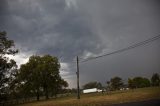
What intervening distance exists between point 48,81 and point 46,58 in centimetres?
889

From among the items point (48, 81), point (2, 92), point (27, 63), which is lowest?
point (2, 92)

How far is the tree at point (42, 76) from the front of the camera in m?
74.4

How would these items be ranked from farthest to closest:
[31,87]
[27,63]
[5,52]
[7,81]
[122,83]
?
[122,83] < [27,63] < [31,87] < [7,81] < [5,52]

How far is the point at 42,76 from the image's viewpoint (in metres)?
74.4

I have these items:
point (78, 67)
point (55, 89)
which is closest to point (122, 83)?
point (55, 89)

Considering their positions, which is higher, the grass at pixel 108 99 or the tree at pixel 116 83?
the tree at pixel 116 83

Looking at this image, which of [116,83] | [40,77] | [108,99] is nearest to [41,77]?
[40,77]

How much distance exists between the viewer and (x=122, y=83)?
177 meters

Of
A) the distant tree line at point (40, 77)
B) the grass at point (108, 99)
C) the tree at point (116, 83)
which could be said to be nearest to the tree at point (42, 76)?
the distant tree line at point (40, 77)

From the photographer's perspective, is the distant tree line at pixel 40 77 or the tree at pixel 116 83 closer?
the distant tree line at pixel 40 77

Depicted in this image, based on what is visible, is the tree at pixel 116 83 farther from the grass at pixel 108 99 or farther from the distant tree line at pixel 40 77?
the grass at pixel 108 99

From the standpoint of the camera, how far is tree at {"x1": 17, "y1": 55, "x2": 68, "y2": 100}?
244 feet

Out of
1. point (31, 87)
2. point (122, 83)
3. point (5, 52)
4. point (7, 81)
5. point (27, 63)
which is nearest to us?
point (5, 52)

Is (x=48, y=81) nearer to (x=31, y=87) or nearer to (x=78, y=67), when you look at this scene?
(x=31, y=87)
